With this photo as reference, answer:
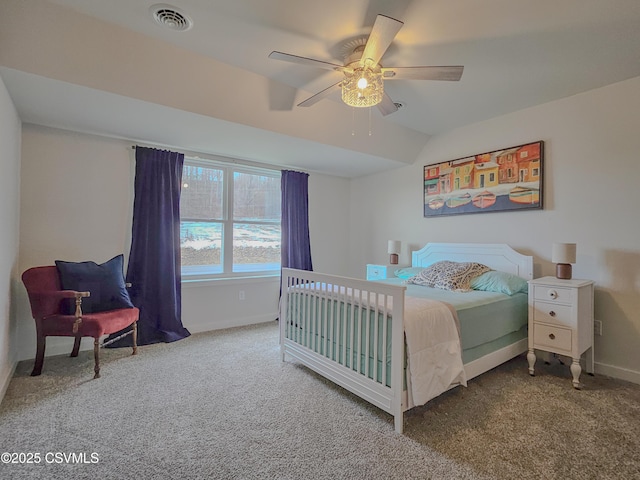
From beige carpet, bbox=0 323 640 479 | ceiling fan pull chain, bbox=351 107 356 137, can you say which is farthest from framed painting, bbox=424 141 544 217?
beige carpet, bbox=0 323 640 479

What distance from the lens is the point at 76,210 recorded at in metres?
3.16

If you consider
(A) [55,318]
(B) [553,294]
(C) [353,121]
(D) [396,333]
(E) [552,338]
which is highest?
(C) [353,121]

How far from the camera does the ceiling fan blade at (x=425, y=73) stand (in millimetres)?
1973

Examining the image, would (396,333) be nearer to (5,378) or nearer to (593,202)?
(593,202)

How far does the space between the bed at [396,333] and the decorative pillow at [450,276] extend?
0.39 feet

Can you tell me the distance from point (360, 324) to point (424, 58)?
1.99 metres

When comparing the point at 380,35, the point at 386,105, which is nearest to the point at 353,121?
the point at 386,105

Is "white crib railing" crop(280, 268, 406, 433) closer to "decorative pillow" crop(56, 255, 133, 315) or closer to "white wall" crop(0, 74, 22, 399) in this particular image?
"decorative pillow" crop(56, 255, 133, 315)

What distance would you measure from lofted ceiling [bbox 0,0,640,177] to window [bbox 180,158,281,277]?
2.65 ft

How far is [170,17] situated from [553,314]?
3486mm

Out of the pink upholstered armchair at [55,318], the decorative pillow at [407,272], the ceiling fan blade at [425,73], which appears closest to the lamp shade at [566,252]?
the decorative pillow at [407,272]

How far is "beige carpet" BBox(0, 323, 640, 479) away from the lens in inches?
61.5

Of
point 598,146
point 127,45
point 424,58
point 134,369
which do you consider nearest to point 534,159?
point 598,146

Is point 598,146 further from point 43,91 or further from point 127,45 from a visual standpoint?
point 43,91
